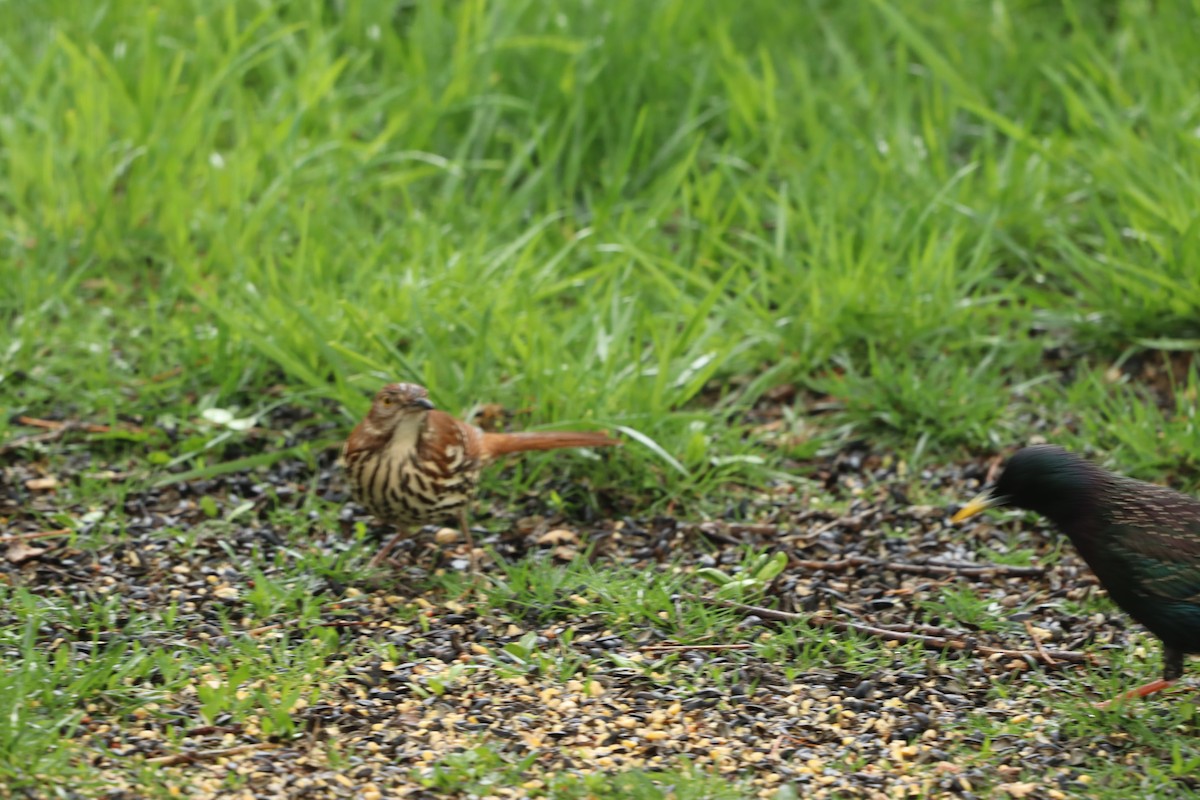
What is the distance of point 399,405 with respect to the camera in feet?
15.0

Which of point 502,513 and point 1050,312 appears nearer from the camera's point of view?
point 502,513

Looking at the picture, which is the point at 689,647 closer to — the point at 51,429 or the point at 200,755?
the point at 200,755

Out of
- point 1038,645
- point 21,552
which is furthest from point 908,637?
point 21,552

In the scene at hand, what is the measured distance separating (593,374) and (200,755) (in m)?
2.01

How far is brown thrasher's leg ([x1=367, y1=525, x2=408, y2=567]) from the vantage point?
468 centimetres

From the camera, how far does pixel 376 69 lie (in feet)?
23.2

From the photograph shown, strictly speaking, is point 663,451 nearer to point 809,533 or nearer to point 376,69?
point 809,533

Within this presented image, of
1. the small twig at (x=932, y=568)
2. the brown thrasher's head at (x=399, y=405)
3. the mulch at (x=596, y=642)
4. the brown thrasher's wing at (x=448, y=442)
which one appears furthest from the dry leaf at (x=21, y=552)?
the small twig at (x=932, y=568)

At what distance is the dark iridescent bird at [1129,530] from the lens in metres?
3.79

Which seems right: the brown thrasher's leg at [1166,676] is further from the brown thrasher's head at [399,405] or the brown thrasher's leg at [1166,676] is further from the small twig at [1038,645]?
the brown thrasher's head at [399,405]

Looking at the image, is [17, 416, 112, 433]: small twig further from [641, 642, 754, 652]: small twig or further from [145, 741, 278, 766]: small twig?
[641, 642, 754, 652]: small twig

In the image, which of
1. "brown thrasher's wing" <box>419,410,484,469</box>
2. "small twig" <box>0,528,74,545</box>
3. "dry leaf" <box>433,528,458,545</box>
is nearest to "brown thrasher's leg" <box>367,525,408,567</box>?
"dry leaf" <box>433,528,458,545</box>

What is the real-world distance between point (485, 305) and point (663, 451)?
0.89 m

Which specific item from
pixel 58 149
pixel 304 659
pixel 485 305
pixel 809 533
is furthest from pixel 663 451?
pixel 58 149
